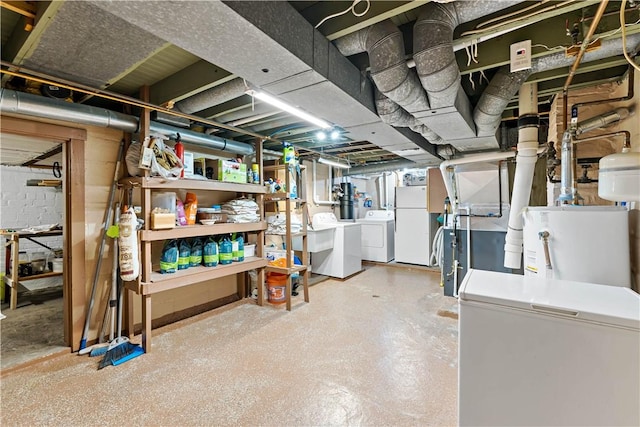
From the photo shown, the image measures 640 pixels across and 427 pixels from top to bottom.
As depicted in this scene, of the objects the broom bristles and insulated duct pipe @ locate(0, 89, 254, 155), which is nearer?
insulated duct pipe @ locate(0, 89, 254, 155)

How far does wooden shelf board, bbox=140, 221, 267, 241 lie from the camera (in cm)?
245

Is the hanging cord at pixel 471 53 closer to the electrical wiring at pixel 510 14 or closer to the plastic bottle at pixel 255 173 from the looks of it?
the electrical wiring at pixel 510 14

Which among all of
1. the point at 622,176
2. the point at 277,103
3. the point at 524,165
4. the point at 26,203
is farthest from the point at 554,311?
the point at 26,203

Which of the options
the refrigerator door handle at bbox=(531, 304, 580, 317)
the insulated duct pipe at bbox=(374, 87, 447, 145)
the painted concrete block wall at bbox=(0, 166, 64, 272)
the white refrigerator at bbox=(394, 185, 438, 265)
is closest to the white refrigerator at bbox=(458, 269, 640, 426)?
the refrigerator door handle at bbox=(531, 304, 580, 317)

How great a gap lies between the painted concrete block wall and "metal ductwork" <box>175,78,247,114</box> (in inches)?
148

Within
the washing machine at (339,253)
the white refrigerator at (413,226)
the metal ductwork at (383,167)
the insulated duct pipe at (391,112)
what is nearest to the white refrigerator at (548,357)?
the insulated duct pipe at (391,112)

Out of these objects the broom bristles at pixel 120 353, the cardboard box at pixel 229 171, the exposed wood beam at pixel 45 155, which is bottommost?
the broom bristles at pixel 120 353

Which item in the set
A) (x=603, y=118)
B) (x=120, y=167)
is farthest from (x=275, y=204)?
(x=603, y=118)

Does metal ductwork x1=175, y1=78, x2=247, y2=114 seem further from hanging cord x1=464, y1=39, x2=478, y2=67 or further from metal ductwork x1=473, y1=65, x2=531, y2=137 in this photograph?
metal ductwork x1=473, y1=65, x2=531, y2=137

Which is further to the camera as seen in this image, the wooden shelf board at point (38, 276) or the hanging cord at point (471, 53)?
the wooden shelf board at point (38, 276)

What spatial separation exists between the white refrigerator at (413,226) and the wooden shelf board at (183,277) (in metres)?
3.62

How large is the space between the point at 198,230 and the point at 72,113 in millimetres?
1326

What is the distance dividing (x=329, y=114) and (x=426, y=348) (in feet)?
7.24

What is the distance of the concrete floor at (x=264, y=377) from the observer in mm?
1713
